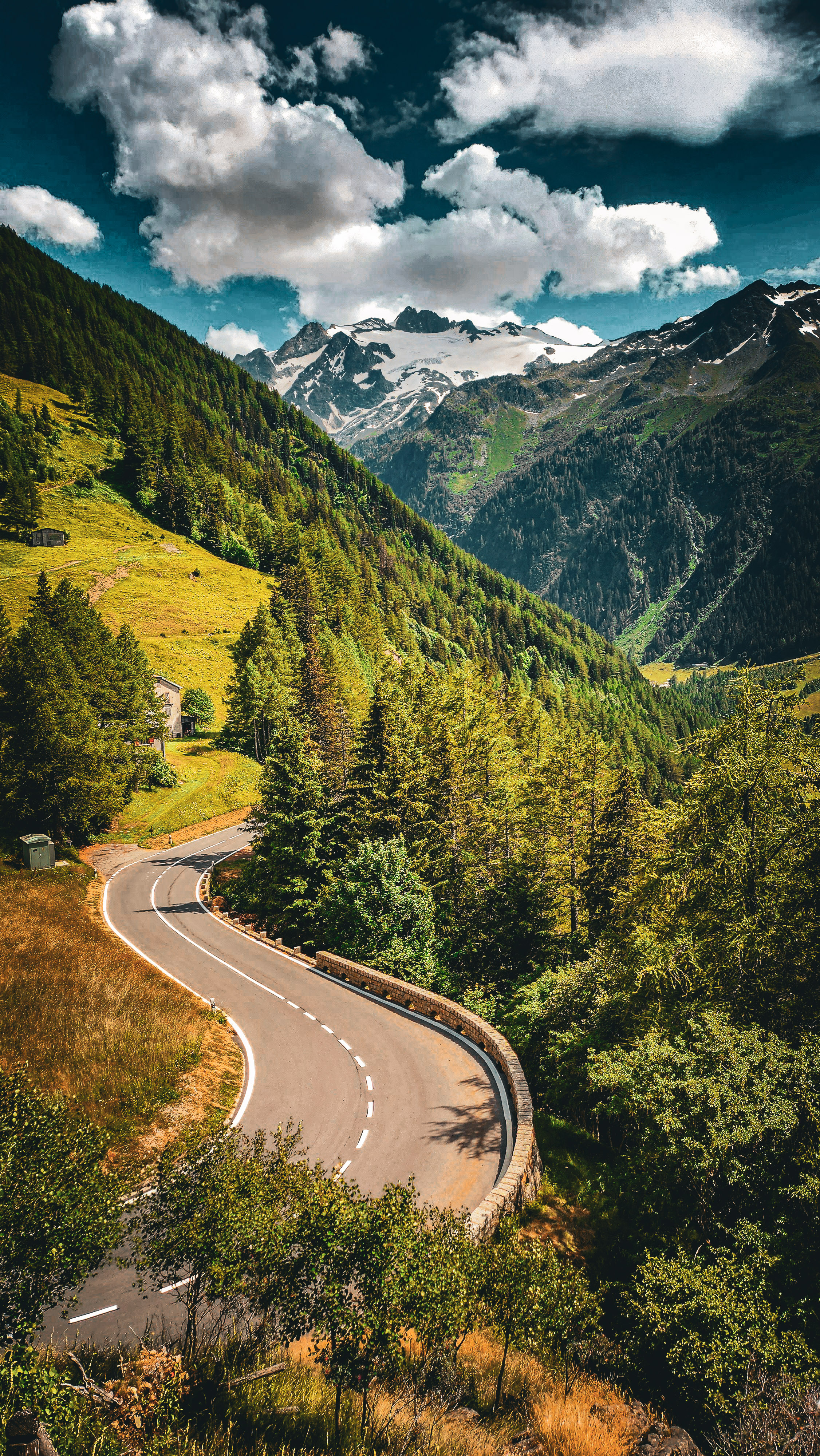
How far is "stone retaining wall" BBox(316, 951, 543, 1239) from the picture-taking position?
13352 millimetres

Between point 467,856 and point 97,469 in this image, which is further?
point 97,469


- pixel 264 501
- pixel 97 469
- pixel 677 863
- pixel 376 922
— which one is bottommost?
pixel 376 922

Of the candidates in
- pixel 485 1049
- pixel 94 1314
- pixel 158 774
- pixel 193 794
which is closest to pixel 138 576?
pixel 158 774

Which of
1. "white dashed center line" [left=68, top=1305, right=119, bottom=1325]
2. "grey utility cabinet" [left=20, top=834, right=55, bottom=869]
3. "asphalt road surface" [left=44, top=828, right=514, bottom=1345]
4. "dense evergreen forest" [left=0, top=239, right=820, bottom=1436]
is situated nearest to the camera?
"dense evergreen forest" [left=0, top=239, right=820, bottom=1436]

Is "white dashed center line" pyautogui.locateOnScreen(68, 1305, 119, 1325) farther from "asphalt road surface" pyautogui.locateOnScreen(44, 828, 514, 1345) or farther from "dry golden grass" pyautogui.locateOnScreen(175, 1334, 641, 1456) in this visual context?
"dry golden grass" pyautogui.locateOnScreen(175, 1334, 641, 1456)

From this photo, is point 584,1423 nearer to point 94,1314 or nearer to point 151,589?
point 94,1314

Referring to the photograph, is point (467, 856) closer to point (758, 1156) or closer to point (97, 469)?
point (758, 1156)

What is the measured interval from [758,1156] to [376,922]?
63.3 ft

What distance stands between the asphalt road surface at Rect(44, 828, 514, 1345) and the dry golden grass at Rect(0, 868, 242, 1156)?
1.48 metres

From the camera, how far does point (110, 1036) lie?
715 inches

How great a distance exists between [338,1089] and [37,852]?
2652cm

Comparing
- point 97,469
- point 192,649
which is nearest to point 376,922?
point 192,649

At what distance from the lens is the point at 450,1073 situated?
1998cm

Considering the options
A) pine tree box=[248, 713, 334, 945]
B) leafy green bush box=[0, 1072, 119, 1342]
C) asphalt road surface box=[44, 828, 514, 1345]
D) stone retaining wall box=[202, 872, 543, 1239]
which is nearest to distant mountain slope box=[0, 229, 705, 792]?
pine tree box=[248, 713, 334, 945]
